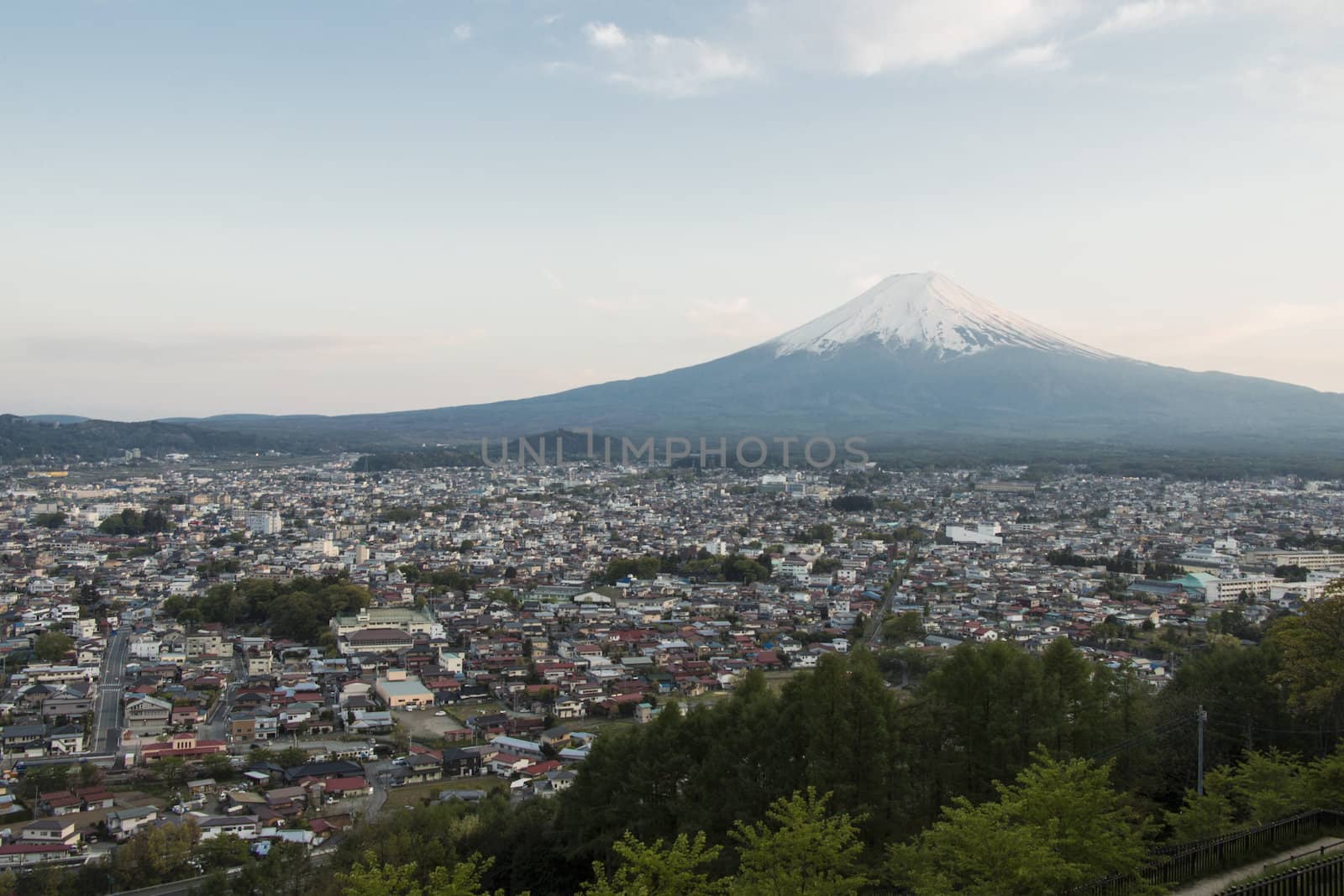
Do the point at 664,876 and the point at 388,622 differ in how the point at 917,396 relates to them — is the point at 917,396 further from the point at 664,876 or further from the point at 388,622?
the point at 664,876

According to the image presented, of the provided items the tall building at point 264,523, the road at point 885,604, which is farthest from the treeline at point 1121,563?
the tall building at point 264,523

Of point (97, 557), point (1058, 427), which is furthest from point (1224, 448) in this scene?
point (97, 557)

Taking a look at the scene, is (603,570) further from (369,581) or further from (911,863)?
(911,863)

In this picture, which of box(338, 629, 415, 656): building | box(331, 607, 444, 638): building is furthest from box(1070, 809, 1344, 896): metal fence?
box(331, 607, 444, 638): building

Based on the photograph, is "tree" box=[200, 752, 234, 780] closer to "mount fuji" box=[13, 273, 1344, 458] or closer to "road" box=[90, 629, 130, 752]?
"road" box=[90, 629, 130, 752]

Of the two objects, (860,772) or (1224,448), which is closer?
(860,772)

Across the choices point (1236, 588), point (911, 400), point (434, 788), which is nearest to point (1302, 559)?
point (1236, 588)

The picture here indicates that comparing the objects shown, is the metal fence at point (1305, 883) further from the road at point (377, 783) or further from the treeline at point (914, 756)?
the road at point (377, 783)
